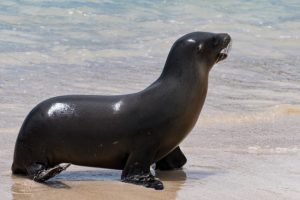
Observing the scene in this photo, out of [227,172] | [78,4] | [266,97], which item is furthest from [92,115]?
[78,4]

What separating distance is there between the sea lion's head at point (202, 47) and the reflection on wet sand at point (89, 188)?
0.78 m

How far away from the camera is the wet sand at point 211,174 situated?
4.55 metres

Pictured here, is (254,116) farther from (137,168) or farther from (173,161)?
(137,168)

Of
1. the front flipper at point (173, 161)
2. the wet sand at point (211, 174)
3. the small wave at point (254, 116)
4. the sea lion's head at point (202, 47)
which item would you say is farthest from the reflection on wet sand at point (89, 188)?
the small wave at point (254, 116)

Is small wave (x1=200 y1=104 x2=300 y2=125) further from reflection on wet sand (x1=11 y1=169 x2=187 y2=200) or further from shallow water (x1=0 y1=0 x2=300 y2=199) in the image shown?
reflection on wet sand (x1=11 y1=169 x2=187 y2=200)

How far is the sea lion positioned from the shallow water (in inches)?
5.8

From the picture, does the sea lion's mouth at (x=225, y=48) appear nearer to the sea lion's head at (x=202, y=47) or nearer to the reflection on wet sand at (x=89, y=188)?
the sea lion's head at (x=202, y=47)

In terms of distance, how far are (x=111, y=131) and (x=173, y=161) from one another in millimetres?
599

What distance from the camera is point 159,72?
394 inches

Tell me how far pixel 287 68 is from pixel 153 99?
19.9ft

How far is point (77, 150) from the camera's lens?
194 inches

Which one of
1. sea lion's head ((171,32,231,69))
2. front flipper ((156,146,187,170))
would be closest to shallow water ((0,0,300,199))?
front flipper ((156,146,187,170))

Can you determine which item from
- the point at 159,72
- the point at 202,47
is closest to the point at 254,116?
the point at 202,47

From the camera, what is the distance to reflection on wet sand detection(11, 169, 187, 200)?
446cm
